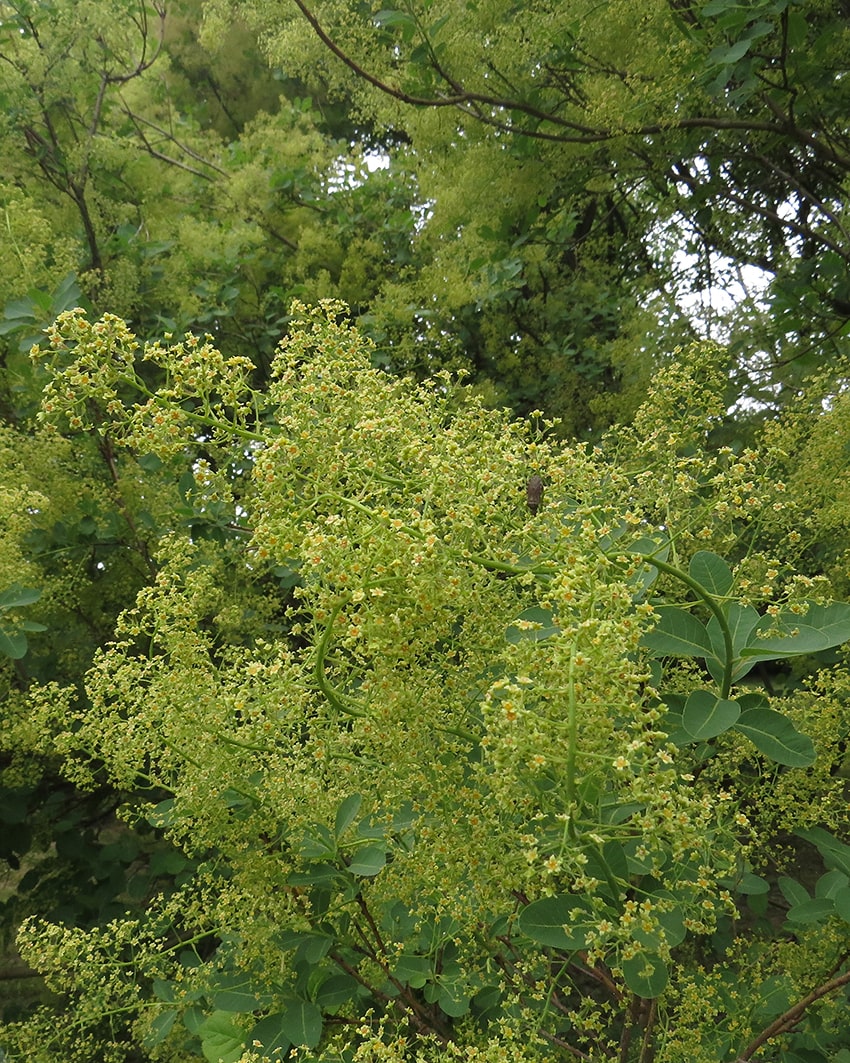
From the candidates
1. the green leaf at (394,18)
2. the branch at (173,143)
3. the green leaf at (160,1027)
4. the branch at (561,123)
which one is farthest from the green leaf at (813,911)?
the branch at (173,143)

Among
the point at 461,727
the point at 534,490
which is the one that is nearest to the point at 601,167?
the point at 534,490

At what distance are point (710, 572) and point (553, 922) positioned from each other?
461 mm

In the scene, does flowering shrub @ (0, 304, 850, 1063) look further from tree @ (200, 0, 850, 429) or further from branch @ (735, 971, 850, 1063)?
tree @ (200, 0, 850, 429)

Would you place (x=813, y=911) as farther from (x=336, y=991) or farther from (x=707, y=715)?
(x=336, y=991)

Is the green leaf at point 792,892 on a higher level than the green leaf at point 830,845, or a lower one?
lower

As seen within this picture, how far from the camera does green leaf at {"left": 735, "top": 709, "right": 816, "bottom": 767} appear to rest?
98 centimetres

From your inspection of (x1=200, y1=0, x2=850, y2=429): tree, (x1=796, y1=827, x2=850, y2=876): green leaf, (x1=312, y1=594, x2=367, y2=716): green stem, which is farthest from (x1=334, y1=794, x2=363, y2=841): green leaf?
(x1=200, y1=0, x2=850, y2=429): tree

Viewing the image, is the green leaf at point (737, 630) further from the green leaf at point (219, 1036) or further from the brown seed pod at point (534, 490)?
the green leaf at point (219, 1036)

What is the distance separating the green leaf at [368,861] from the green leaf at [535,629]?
1.34 ft

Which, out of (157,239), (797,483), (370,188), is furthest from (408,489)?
(370,188)

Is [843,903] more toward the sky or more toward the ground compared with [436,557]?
more toward the ground

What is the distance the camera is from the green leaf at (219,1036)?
4.98 feet

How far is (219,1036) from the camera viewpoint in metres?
1.57

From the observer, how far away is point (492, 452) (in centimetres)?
112
